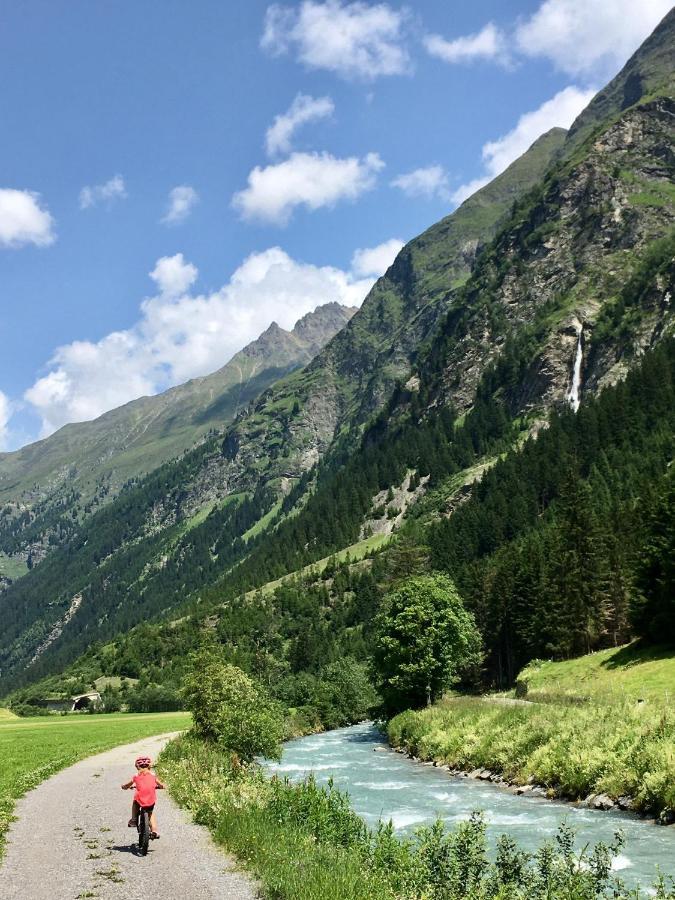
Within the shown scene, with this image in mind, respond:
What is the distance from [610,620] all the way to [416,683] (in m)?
29.2

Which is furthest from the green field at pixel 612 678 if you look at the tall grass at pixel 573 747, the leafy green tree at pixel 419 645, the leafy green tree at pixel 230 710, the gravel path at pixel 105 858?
the gravel path at pixel 105 858

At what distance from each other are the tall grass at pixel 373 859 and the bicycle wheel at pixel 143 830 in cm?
238

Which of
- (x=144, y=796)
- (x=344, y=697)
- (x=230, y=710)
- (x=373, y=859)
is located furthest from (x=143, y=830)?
(x=344, y=697)

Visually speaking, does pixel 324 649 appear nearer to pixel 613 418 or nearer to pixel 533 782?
pixel 613 418

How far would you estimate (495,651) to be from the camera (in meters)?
101

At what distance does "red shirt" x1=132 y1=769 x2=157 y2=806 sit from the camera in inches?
769

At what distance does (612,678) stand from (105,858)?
4691cm

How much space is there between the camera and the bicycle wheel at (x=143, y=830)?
61.6ft

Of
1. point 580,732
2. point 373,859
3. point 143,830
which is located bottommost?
point 580,732

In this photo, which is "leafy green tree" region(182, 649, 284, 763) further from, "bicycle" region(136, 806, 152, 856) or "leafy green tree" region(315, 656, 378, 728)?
"leafy green tree" region(315, 656, 378, 728)

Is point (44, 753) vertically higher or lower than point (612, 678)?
higher

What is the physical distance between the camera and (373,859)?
17391 millimetres

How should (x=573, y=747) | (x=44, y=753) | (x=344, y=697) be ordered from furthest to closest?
(x=344, y=697), (x=44, y=753), (x=573, y=747)

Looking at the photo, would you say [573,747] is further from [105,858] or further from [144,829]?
[105,858]
